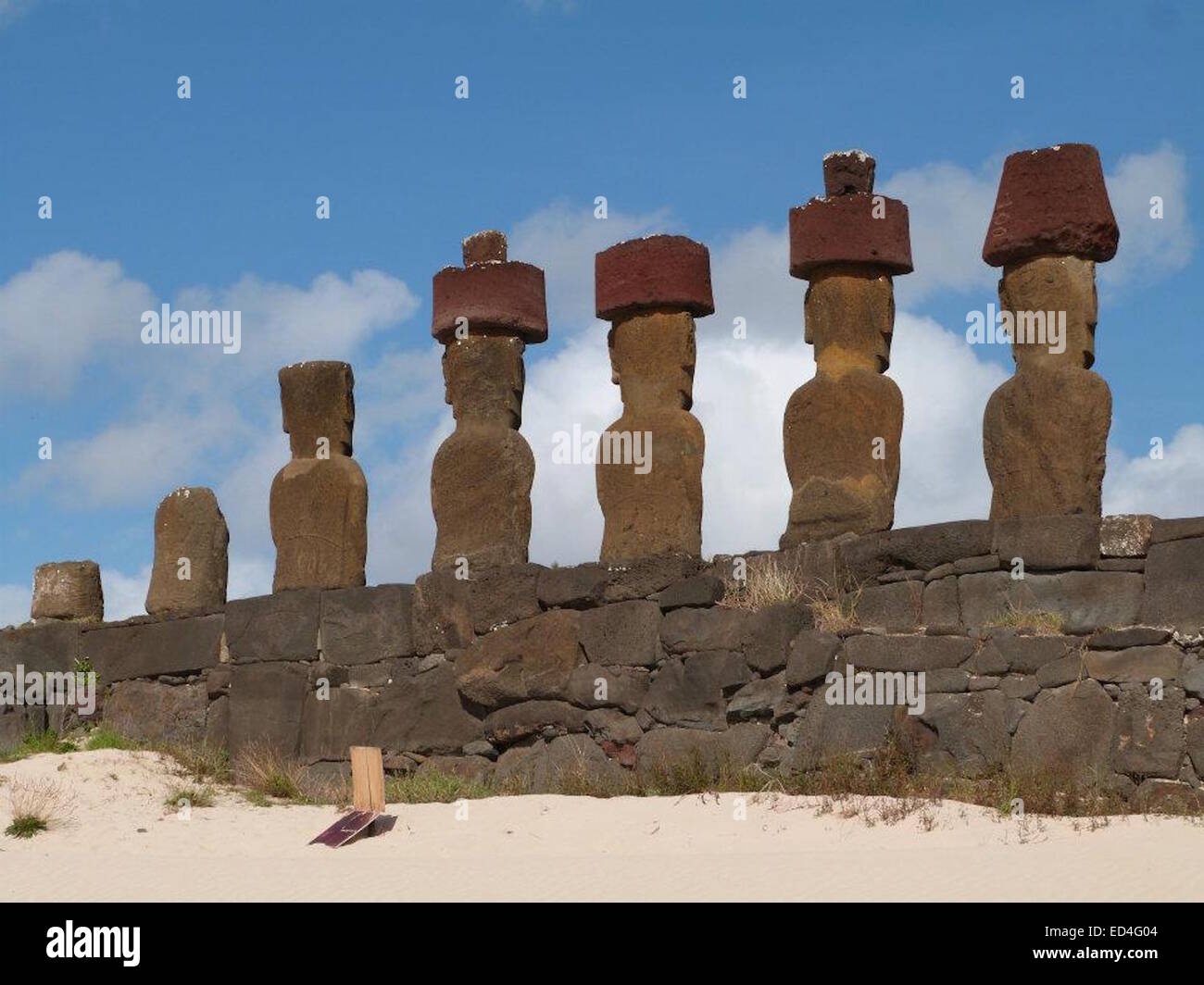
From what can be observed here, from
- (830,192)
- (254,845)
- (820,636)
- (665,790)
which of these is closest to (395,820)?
(254,845)

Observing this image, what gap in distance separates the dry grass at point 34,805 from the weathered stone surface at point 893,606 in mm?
5068

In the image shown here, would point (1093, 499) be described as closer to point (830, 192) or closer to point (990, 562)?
point (990, 562)

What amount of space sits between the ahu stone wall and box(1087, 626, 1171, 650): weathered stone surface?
0.04 ft

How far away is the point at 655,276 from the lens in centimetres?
1359

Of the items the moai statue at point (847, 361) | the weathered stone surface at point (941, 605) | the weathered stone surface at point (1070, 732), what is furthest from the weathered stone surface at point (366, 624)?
the weathered stone surface at point (1070, 732)

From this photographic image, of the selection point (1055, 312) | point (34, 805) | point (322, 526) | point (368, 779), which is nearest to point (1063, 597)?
point (1055, 312)

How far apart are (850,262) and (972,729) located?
10.6 ft

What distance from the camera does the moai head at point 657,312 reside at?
13.5 meters

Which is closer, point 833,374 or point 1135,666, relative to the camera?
point 1135,666

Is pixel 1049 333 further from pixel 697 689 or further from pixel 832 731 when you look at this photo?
pixel 697 689

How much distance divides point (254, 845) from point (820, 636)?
11.3 ft

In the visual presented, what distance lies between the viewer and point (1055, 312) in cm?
1213

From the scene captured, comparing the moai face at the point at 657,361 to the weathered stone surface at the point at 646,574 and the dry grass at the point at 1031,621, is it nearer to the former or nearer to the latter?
the weathered stone surface at the point at 646,574

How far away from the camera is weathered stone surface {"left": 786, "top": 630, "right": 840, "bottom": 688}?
38.6 ft
